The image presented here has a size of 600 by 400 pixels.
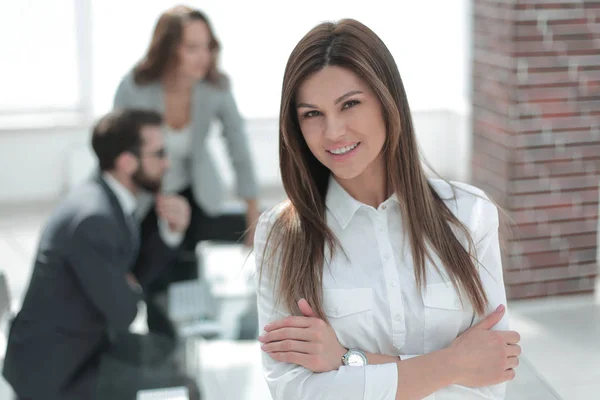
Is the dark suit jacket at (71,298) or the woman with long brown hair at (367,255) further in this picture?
the dark suit jacket at (71,298)

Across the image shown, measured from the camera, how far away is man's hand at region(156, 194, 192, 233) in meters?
3.57

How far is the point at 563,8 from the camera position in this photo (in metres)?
3.59

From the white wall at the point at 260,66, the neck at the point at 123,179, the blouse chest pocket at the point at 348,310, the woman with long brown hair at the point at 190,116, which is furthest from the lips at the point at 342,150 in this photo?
the white wall at the point at 260,66

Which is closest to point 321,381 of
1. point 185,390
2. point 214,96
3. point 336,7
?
point 185,390

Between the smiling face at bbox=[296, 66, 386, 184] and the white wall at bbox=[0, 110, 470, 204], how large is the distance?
419 cm

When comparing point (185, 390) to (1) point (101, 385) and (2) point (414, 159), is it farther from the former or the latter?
(2) point (414, 159)

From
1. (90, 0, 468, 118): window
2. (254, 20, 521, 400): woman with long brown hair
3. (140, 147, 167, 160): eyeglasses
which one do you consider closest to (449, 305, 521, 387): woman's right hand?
(254, 20, 521, 400): woman with long brown hair

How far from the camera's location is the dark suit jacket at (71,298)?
2.63 meters

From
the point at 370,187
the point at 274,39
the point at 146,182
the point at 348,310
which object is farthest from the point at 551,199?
the point at 274,39

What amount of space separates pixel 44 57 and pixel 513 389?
470 cm

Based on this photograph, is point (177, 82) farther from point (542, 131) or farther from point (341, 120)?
point (341, 120)

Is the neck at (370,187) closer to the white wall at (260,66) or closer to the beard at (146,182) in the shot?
the beard at (146,182)

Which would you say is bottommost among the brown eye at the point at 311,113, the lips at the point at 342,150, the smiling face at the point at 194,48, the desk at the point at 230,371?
the desk at the point at 230,371

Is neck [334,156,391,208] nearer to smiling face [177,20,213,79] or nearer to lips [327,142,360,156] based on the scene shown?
lips [327,142,360,156]
